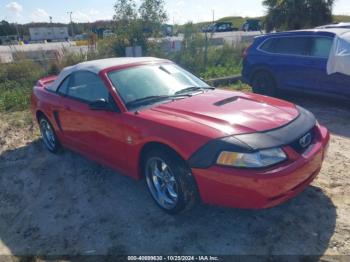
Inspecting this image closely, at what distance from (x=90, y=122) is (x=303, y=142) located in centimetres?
247

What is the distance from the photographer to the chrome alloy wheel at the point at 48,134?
5.53 metres

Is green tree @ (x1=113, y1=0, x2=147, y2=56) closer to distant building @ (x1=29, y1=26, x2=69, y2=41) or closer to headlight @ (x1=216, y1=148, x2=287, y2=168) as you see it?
headlight @ (x1=216, y1=148, x2=287, y2=168)

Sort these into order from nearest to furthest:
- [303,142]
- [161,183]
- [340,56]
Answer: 1. [303,142]
2. [161,183]
3. [340,56]

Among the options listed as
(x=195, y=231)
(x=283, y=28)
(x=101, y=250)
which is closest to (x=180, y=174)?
(x=195, y=231)

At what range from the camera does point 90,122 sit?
4227mm

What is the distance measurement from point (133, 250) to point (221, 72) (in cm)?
903

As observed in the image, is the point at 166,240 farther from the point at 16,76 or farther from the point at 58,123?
the point at 16,76

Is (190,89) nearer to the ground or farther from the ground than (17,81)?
farther from the ground

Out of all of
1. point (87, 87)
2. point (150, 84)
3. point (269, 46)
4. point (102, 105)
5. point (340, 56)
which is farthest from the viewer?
point (269, 46)

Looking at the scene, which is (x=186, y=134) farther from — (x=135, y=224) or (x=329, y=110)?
(x=329, y=110)

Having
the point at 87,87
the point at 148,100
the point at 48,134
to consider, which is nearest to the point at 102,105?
the point at 148,100

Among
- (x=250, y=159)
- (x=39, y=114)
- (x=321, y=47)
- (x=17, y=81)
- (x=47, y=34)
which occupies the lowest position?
(x=17, y=81)

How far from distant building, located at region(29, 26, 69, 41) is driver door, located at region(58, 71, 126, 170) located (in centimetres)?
5433

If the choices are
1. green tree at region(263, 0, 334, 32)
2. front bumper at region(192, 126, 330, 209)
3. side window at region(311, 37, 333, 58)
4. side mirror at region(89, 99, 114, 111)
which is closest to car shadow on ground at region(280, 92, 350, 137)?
side window at region(311, 37, 333, 58)
